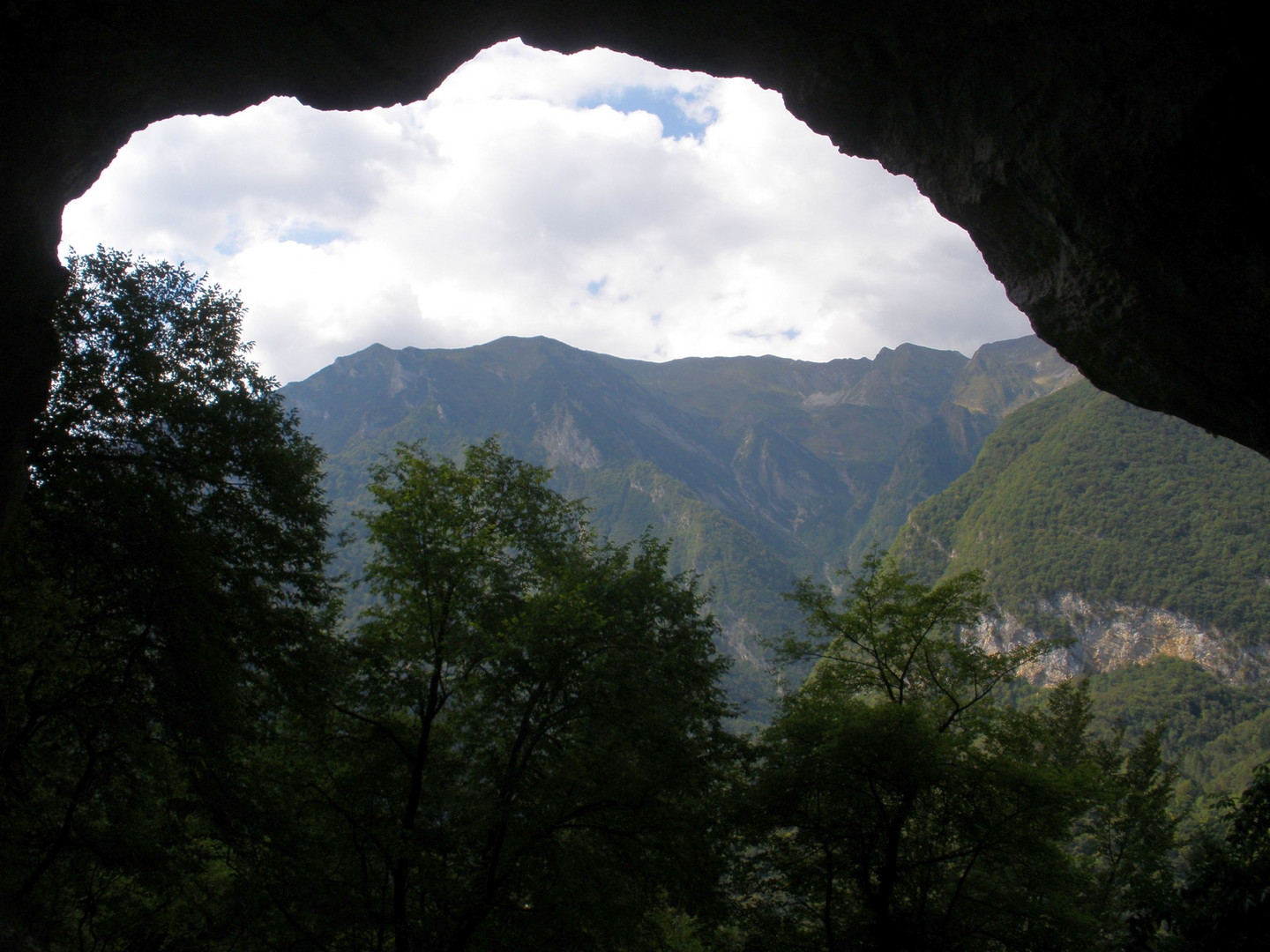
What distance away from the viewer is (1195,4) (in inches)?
213

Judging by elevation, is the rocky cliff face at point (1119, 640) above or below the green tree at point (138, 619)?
below

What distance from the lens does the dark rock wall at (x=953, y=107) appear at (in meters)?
5.71

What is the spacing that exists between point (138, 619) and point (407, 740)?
4.37 m

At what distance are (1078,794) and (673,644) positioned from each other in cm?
723

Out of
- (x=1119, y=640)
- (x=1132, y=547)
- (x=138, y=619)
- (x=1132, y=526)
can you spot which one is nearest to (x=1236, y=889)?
(x=138, y=619)

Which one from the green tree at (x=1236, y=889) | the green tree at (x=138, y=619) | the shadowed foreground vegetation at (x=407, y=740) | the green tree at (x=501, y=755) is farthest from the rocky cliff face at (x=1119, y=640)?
the green tree at (x=138, y=619)

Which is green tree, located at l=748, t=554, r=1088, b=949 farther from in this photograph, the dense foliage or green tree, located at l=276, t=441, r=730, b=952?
the dense foliage

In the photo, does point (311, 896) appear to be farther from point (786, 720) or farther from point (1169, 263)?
point (1169, 263)

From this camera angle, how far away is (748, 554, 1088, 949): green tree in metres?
11.8

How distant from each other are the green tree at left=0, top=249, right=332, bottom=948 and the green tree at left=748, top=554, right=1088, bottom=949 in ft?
29.7

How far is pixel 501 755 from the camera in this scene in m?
10.8

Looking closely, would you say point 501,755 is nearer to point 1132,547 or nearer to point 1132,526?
point 1132,547

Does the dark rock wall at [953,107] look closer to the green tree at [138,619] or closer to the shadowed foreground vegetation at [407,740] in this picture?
the green tree at [138,619]

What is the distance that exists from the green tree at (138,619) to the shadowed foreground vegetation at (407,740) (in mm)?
56
